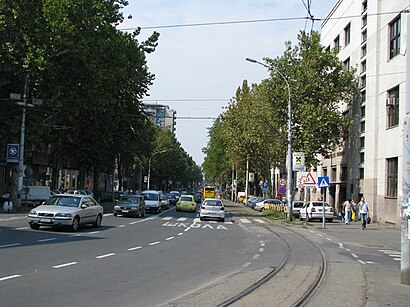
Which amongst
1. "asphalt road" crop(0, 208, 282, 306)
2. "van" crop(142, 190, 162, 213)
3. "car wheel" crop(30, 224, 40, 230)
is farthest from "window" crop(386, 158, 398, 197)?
"car wheel" crop(30, 224, 40, 230)

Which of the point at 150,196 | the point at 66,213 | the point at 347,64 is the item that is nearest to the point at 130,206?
the point at 150,196

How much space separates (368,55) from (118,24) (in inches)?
788

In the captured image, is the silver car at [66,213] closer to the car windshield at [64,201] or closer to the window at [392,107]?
the car windshield at [64,201]

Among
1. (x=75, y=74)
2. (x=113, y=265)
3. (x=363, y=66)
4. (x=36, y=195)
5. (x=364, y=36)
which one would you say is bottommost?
(x=113, y=265)

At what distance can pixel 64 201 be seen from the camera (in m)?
20.8

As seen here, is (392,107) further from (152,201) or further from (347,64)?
(152,201)

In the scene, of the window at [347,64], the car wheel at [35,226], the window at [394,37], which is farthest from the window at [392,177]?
the car wheel at [35,226]

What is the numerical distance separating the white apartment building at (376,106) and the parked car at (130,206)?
16.5 meters

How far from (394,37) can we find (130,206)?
2199cm

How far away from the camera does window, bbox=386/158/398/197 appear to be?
3509 cm

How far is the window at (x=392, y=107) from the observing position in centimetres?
3544

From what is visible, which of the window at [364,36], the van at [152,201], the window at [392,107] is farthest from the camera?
the window at [364,36]

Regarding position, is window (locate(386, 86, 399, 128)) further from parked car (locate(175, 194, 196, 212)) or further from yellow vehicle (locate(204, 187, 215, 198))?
yellow vehicle (locate(204, 187, 215, 198))

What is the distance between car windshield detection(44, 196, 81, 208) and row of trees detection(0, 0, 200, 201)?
1189cm
